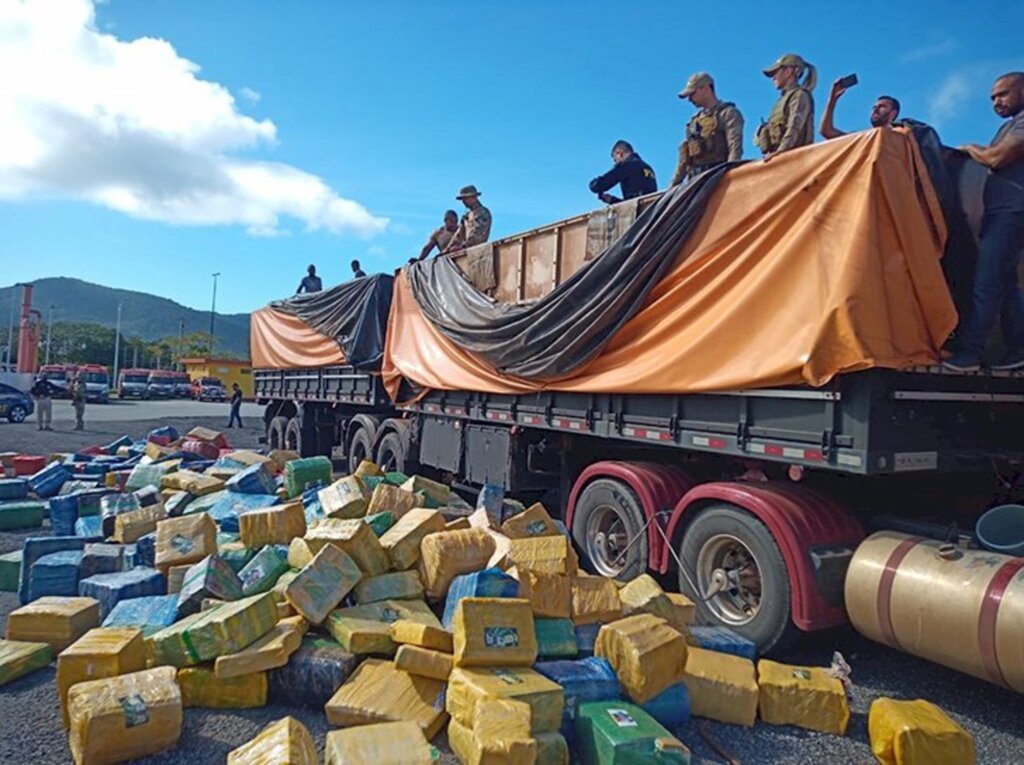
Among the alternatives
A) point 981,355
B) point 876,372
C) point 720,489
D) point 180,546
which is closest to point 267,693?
point 180,546

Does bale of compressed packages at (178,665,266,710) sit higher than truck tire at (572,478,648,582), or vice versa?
truck tire at (572,478,648,582)

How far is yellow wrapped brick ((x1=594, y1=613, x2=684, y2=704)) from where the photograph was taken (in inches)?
145

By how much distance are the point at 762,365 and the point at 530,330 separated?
8.58 feet

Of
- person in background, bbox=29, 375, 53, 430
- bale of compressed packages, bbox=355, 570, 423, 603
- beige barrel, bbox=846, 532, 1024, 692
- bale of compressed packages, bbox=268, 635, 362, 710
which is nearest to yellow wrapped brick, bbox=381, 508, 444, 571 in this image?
bale of compressed packages, bbox=355, 570, 423, 603

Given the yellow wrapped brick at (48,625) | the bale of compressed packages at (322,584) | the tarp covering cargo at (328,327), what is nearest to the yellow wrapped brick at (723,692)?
the bale of compressed packages at (322,584)

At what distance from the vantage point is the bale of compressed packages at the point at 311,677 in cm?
394

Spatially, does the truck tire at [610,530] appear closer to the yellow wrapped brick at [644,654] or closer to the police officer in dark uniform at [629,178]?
the yellow wrapped brick at [644,654]

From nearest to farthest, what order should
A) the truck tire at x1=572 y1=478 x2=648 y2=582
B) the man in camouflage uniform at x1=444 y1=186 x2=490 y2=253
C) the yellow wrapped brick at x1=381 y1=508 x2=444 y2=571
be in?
the yellow wrapped brick at x1=381 y1=508 x2=444 y2=571 → the truck tire at x1=572 y1=478 x2=648 y2=582 → the man in camouflage uniform at x1=444 y1=186 x2=490 y2=253

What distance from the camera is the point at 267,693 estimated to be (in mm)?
4008

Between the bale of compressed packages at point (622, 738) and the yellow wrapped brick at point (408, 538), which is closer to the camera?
the bale of compressed packages at point (622, 738)

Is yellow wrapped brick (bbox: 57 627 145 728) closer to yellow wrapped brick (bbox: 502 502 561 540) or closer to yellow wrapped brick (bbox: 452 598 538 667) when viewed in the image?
yellow wrapped brick (bbox: 452 598 538 667)

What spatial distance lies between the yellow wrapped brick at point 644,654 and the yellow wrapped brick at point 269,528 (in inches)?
111

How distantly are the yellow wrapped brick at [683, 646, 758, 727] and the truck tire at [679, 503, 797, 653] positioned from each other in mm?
565

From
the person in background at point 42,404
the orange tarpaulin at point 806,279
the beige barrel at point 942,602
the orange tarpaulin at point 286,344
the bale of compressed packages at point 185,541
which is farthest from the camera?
the person in background at point 42,404
